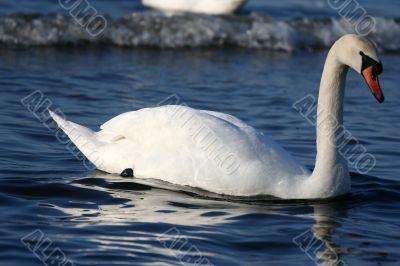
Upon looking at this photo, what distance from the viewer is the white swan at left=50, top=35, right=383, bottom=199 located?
8.09m

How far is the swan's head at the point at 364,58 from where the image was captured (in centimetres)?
790

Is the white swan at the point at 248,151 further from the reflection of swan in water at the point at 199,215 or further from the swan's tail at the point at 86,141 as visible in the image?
the swan's tail at the point at 86,141

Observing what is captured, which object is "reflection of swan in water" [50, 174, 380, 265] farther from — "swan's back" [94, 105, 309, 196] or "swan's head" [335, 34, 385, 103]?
"swan's head" [335, 34, 385, 103]

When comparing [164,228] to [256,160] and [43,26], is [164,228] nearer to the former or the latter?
[256,160]

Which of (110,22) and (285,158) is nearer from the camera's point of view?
(285,158)

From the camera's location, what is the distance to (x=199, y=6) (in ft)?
66.6

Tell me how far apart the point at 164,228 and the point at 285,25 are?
42.4 feet

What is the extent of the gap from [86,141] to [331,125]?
7.56ft

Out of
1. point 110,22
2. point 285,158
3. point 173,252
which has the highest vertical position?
point 110,22

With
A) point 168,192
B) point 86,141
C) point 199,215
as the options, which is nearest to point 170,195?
point 168,192

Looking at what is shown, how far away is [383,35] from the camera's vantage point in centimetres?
1991

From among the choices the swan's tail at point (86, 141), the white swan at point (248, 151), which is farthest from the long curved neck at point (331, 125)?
the swan's tail at point (86, 141)

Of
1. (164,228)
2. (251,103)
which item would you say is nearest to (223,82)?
(251,103)

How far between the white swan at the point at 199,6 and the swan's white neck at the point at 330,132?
39.0 feet
